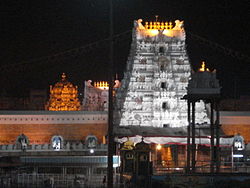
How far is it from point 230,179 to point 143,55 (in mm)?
26501

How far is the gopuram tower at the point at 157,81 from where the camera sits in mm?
52906

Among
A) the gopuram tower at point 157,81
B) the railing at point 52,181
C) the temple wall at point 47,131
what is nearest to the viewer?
the railing at point 52,181

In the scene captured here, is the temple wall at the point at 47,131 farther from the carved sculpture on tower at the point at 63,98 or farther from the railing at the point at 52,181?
the railing at the point at 52,181

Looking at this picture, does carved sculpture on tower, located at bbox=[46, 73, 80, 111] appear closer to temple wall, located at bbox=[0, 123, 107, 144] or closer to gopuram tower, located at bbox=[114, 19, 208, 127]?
temple wall, located at bbox=[0, 123, 107, 144]

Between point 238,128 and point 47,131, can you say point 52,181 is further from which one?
point 238,128

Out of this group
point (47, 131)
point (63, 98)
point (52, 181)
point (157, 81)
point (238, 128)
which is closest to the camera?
point (52, 181)

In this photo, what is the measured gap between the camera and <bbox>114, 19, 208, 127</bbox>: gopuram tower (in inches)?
2083

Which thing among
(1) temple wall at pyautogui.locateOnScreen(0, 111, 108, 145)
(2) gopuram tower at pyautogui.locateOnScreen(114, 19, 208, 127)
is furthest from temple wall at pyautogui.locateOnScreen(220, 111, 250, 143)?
(1) temple wall at pyautogui.locateOnScreen(0, 111, 108, 145)

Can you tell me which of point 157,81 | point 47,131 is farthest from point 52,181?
point 47,131

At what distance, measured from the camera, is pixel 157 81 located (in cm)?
5312

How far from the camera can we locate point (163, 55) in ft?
175

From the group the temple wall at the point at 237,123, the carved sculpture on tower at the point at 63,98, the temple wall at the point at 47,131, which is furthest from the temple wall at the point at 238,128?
the carved sculpture on tower at the point at 63,98

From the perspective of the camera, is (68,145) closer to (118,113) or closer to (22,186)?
(118,113)

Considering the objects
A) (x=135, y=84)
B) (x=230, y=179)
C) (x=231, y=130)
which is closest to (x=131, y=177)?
(x=230, y=179)
